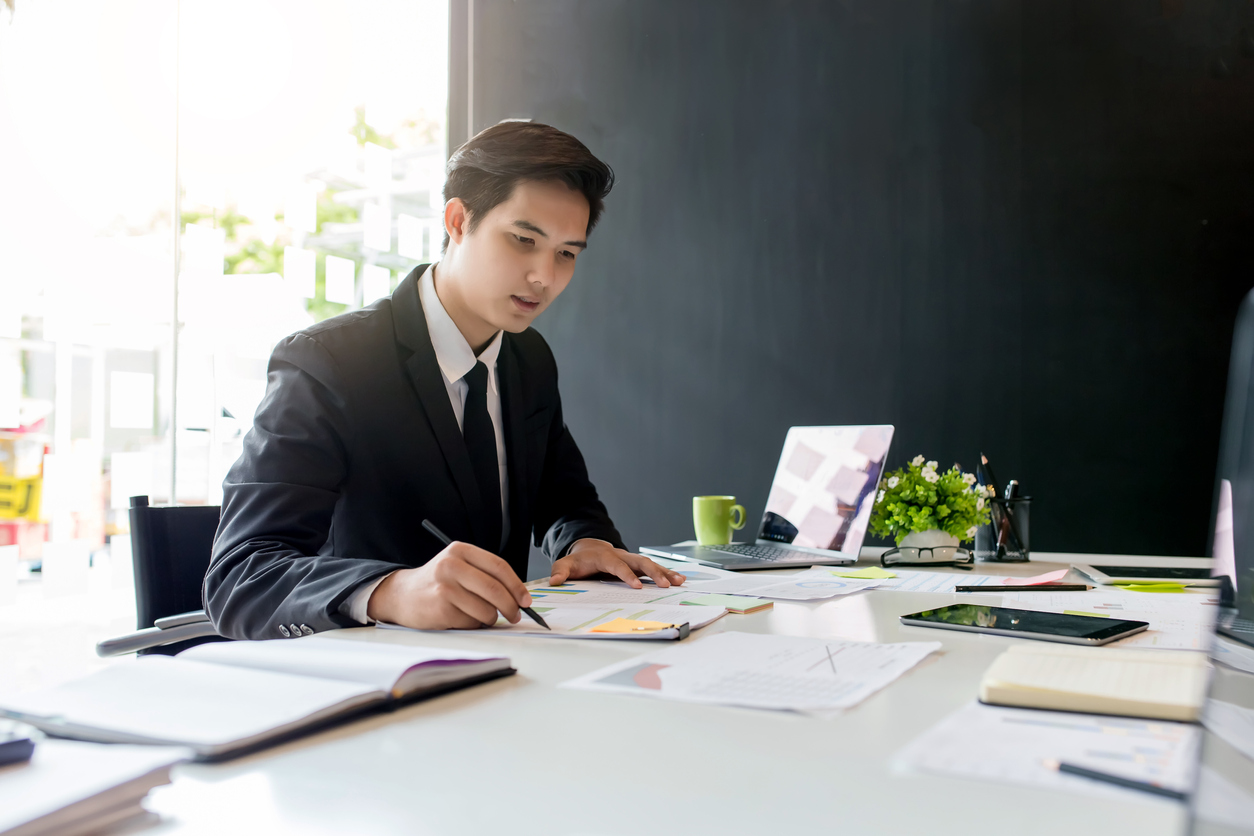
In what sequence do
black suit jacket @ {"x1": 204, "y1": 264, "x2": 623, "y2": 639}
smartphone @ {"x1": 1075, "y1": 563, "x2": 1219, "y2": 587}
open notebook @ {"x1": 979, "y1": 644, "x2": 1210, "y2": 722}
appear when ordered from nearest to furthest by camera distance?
open notebook @ {"x1": 979, "y1": 644, "x2": 1210, "y2": 722} < black suit jacket @ {"x1": 204, "y1": 264, "x2": 623, "y2": 639} < smartphone @ {"x1": 1075, "y1": 563, "x2": 1219, "y2": 587}

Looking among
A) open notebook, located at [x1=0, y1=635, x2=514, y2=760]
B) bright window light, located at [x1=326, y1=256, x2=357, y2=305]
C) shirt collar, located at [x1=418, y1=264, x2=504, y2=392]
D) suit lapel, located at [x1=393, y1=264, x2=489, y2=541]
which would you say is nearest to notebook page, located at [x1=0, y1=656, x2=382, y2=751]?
open notebook, located at [x1=0, y1=635, x2=514, y2=760]

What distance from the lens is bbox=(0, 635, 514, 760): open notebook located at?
1.83ft

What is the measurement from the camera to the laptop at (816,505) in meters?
1.85

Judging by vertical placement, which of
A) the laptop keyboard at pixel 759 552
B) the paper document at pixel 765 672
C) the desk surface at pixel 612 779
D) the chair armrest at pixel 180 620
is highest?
the desk surface at pixel 612 779

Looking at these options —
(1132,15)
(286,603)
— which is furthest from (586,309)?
(286,603)

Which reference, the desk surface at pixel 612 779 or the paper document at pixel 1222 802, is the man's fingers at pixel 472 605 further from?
the paper document at pixel 1222 802

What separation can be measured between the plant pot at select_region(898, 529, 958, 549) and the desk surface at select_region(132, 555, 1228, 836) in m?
1.18

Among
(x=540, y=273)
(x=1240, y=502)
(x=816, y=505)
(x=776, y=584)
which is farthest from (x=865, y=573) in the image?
(x=1240, y=502)

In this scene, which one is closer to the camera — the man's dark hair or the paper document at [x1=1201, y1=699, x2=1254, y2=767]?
the paper document at [x1=1201, y1=699, x2=1254, y2=767]

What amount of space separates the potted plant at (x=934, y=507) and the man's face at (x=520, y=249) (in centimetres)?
88

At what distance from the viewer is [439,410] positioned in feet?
4.97

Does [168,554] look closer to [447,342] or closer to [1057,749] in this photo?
[447,342]

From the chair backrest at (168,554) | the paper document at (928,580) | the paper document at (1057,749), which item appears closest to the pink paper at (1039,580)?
the paper document at (928,580)

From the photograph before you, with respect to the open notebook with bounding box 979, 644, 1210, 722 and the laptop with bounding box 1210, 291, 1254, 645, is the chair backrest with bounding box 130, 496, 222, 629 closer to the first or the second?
the open notebook with bounding box 979, 644, 1210, 722
